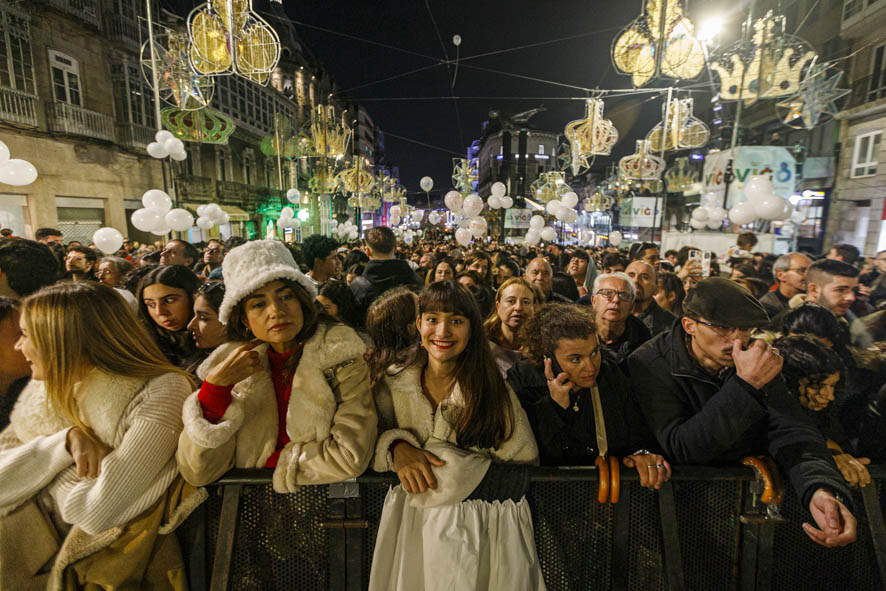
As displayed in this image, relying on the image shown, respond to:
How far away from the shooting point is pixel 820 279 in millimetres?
3820

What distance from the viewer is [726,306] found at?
74.2 inches

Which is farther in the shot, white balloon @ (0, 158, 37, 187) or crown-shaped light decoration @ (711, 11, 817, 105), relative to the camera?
crown-shaped light decoration @ (711, 11, 817, 105)

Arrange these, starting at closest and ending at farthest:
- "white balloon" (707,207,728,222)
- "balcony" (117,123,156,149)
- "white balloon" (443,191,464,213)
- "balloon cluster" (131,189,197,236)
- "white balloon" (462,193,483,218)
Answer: "balloon cluster" (131,189,197,236) → "white balloon" (707,207,728,222) → "white balloon" (462,193,483,218) → "balcony" (117,123,156,149) → "white balloon" (443,191,464,213)

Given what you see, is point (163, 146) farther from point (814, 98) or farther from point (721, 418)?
point (814, 98)

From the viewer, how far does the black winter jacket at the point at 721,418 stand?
1.58 metres

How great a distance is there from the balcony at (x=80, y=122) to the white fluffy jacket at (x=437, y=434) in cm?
1690

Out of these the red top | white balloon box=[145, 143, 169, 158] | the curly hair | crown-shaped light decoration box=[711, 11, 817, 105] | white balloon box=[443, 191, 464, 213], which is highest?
crown-shaped light decoration box=[711, 11, 817, 105]

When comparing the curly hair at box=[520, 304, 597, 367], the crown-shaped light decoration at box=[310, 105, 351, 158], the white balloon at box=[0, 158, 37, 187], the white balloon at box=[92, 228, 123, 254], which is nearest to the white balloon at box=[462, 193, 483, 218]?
the crown-shaped light decoration at box=[310, 105, 351, 158]

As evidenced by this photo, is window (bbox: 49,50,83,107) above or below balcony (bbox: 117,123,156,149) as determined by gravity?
above

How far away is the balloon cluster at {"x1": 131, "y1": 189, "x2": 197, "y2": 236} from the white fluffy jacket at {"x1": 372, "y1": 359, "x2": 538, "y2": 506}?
7.83 meters

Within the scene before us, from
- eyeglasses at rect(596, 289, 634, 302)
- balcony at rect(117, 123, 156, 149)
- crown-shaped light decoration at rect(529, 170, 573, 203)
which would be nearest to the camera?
eyeglasses at rect(596, 289, 634, 302)

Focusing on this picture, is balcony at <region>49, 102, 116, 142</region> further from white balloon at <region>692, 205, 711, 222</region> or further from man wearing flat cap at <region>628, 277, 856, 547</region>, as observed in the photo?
white balloon at <region>692, 205, 711, 222</region>

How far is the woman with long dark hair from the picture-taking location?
2.68m

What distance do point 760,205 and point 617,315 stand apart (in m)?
8.20
